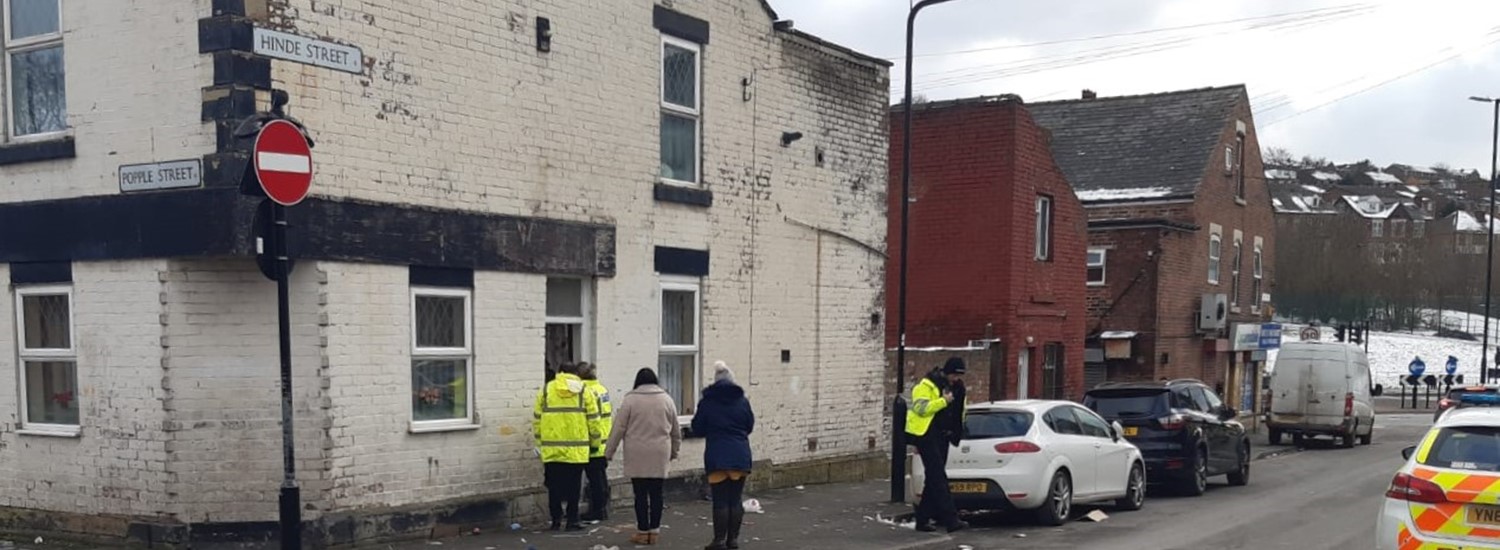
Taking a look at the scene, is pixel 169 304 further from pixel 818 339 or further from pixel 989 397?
pixel 989 397

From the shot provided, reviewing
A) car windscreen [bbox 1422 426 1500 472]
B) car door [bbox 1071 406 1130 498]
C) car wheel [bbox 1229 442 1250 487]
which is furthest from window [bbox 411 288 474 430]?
car wheel [bbox 1229 442 1250 487]

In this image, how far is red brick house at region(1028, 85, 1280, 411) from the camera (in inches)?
1110

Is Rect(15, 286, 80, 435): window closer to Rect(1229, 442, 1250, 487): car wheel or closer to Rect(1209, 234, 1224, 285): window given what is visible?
Rect(1229, 442, 1250, 487): car wheel

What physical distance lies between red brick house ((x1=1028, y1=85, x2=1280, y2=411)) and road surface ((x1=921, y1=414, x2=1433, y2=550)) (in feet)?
24.1

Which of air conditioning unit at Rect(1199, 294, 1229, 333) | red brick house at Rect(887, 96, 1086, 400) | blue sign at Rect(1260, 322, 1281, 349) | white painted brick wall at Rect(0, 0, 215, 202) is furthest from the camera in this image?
blue sign at Rect(1260, 322, 1281, 349)

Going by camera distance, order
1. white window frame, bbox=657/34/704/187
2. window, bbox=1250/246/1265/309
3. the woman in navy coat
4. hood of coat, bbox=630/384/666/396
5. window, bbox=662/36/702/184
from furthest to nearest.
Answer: window, bbox=1250/246/1265/309, white window frame, bbox=657/34/704/187, window, bbox=662/36/702/184, hood of coat, bbox=630/384/666/396, the woman in navy coat

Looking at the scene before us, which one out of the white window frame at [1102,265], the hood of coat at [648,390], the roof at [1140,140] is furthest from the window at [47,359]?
the roof at [1140,140]

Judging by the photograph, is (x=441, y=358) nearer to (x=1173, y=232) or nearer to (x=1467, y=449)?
(x=1467, y=449)

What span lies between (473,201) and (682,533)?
384 centimetres

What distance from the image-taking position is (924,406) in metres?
12.3

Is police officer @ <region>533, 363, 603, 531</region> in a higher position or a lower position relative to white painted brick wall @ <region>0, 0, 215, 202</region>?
lower

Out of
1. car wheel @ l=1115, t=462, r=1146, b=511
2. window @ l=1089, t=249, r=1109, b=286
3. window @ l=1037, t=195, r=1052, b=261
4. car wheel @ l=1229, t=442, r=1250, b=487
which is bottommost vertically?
car wheel @ l=1229, t=442, r=1250, b=487

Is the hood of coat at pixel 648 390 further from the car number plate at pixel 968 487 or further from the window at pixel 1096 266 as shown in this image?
the window at pixel 1096 266

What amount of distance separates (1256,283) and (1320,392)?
843 centimetres
